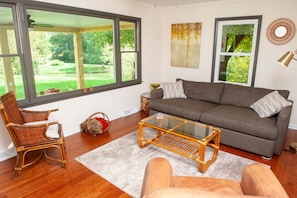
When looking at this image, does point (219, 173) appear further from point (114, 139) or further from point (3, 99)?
point (3, 99)

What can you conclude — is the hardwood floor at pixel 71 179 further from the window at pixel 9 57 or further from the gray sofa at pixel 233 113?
the window at pixel 9 57

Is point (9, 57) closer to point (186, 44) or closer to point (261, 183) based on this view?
point (261, 183)

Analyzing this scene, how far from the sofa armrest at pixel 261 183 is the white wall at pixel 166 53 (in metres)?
2.89

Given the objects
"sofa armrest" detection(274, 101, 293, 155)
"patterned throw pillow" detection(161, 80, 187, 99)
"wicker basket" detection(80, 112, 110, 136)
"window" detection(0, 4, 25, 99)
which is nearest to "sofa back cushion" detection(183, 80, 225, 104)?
"patterned throw pillow" detection(161, 80, 187, 99)

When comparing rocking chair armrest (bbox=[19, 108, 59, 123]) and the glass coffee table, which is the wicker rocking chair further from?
the glass coffee table

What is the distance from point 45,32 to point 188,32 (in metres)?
3.00

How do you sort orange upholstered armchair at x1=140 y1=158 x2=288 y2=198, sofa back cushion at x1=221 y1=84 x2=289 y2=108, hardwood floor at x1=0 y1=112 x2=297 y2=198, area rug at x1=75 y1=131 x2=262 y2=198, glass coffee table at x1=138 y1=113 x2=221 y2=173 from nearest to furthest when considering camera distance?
1. orange upholstered armchair at x1=140 y1=158 x2=288 y2=198
2. hardwood floor at x1=0 y1=112 x2=297 y2=198
3. area rug at x1=75 y1=131 x2=262 y2=198
4. glass coffee table at x1=138 y1=113 x2=221 y2=173
5. sofa back cushion at x1=221 y1=84 x2=289 y2=108

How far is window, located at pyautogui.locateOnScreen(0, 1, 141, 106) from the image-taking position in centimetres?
276

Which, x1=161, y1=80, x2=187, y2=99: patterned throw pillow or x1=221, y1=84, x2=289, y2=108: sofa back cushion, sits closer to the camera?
x1=221, y1=84, x2=289, y2=108: sofa back cushion

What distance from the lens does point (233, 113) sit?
3.19 m

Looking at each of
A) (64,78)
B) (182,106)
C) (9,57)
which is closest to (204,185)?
(182,106)

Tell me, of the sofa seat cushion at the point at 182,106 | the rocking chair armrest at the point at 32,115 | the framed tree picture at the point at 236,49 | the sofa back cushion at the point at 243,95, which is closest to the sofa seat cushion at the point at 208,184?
the sofa seat cushion at the point at 182,106

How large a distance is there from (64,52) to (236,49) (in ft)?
11.0

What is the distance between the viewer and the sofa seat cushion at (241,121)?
274cm
